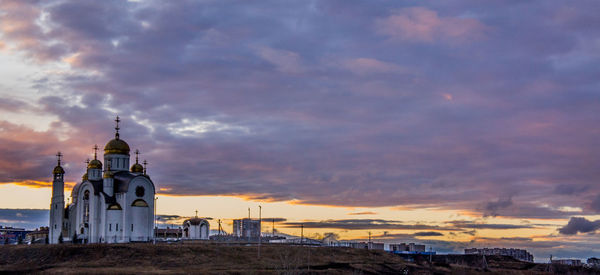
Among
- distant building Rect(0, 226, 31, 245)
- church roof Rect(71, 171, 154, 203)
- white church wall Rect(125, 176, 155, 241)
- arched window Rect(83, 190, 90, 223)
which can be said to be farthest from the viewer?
distant building Rect(0, 226, 31, 245)

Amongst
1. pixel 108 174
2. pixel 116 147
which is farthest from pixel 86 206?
pixel 116 147

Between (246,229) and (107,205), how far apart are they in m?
33.7

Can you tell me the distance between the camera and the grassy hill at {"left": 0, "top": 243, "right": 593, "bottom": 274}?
63.6 meters

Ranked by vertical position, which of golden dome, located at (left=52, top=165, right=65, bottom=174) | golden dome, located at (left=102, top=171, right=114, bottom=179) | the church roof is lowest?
the church roof

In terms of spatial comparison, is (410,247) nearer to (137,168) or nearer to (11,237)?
(137,168)

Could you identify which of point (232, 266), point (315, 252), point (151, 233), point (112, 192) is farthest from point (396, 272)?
point (112, 192)

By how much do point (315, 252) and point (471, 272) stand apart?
75.1 feet

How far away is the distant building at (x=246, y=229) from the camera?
109 m

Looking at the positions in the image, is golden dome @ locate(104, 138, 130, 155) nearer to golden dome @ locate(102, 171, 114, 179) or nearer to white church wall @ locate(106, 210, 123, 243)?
golden dome @ locate(102, 171, 114, 179)

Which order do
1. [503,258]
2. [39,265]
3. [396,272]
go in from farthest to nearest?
Result: 1. [503,258]
2. [396,272]
3. [39,265]

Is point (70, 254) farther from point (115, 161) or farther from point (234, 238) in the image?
point (234, 238)

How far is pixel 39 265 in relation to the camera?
2601 inches

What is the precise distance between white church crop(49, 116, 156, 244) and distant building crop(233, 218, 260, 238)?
86.9 ft

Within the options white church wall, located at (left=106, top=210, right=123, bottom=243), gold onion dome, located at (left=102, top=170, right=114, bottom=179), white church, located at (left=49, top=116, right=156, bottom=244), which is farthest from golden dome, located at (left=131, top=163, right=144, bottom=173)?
white church wall, located at (left=106, top=210, right=123, bottom=243)
